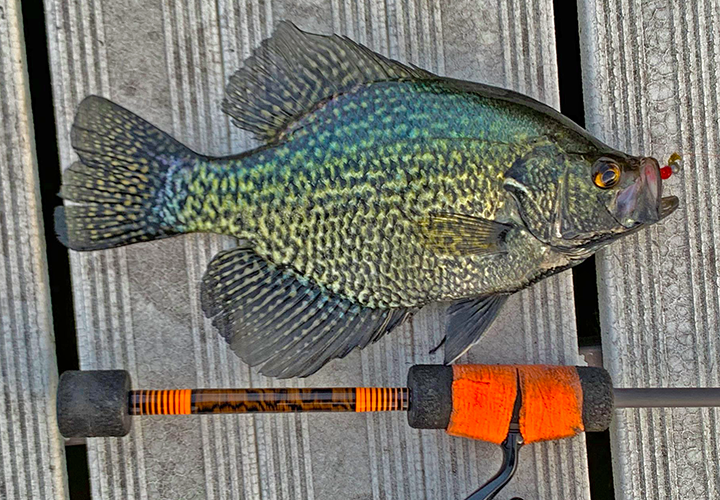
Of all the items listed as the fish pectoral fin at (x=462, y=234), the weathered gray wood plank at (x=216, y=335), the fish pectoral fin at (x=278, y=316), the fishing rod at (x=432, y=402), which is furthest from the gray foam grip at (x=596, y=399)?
the fish pectoral fin at (x=278, y=316)

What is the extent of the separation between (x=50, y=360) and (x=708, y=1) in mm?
1688

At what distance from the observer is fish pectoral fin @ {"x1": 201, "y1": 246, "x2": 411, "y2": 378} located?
120 cm

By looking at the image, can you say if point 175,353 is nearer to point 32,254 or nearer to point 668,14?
point 32,254

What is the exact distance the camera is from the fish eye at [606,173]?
1.12 m

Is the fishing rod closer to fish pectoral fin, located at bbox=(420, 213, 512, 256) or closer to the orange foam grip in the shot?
the orange foam grip

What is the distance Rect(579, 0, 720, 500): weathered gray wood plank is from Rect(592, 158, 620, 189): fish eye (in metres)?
0.29

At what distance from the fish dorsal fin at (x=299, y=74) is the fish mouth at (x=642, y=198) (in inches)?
17.3

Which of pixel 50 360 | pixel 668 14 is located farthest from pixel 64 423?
pixel 668 14

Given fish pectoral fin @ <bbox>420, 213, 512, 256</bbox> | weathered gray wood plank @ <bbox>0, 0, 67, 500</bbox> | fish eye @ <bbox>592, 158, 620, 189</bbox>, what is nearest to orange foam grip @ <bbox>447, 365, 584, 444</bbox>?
fish pectoral fin @ <bbox>420, 213, 512, 256</bbox>

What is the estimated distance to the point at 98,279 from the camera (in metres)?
1.29

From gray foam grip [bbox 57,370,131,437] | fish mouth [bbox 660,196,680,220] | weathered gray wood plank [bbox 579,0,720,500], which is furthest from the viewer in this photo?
weathered gray wood plank [bbox 579,0,720,500]

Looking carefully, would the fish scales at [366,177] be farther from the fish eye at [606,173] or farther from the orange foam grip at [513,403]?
the orange foam grip at [513,403]

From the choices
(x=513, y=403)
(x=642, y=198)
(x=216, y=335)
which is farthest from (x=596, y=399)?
(x=216, y=335)

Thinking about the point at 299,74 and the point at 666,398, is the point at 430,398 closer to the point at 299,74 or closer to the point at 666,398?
the point at 666,398
